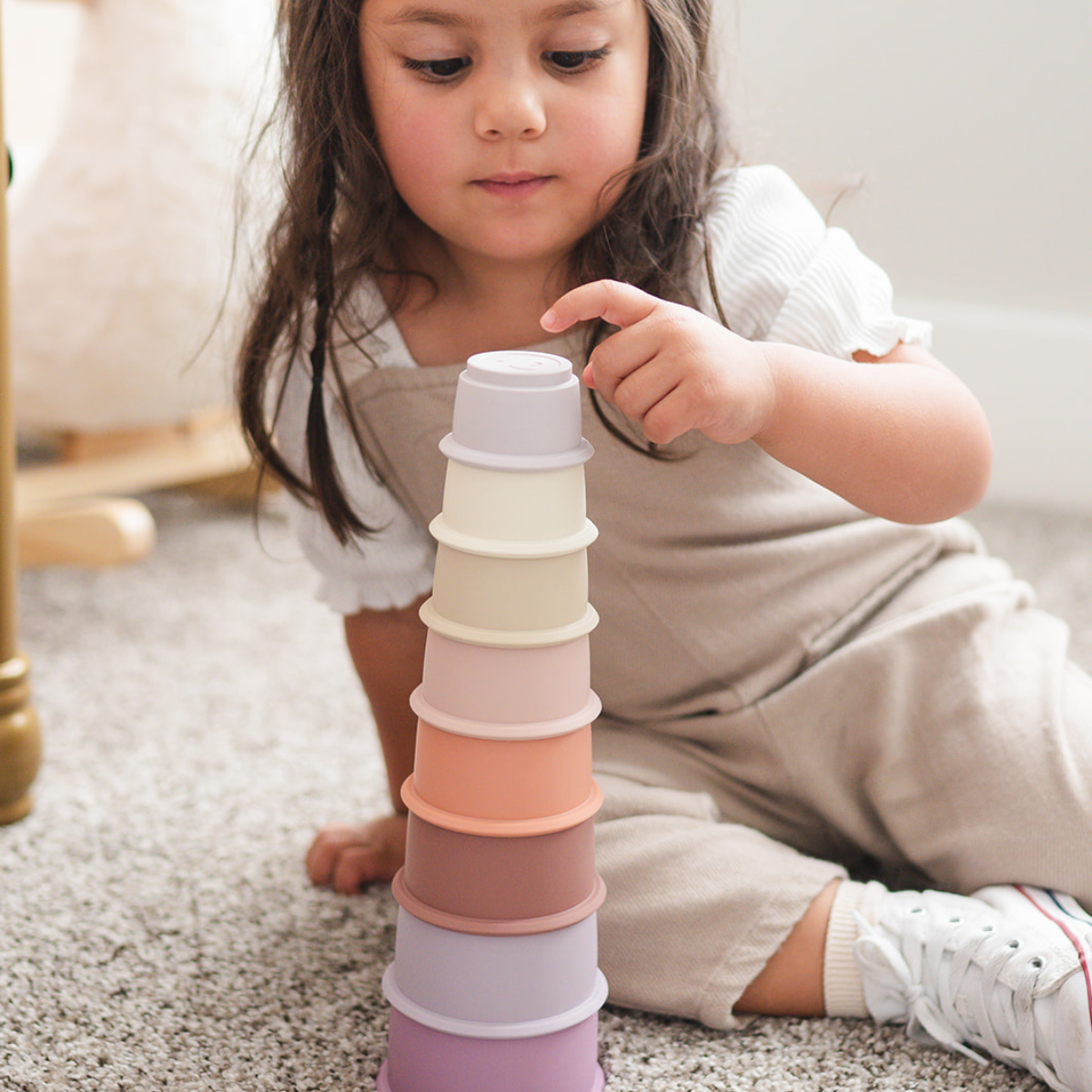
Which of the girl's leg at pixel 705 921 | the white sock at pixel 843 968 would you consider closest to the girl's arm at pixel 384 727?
the girl's leg at pixel 705 921

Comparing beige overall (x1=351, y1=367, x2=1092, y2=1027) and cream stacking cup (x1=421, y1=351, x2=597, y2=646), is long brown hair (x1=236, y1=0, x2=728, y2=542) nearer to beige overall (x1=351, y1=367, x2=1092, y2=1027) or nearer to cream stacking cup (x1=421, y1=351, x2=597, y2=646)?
beige overall (x1=351, y1=367, x2=1092, y2=1027)

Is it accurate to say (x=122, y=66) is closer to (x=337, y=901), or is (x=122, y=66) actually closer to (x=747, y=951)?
(x=337, y=901)

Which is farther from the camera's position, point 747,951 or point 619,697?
point 619,697

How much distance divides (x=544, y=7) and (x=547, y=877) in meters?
0.40

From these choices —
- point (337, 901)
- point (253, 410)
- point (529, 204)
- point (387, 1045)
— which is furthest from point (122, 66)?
point (387, 1045)

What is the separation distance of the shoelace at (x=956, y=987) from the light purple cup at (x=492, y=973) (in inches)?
7.0

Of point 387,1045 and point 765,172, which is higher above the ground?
point 765,172

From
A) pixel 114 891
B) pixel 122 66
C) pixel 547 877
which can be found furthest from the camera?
pixel 122 66

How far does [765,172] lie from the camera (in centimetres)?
75

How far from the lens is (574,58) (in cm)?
65

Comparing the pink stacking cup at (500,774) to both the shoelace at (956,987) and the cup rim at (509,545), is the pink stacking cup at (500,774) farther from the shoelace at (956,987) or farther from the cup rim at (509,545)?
the shoelace at (956,987)

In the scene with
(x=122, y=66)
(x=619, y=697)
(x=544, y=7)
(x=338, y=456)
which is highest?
(x=544, y=7)

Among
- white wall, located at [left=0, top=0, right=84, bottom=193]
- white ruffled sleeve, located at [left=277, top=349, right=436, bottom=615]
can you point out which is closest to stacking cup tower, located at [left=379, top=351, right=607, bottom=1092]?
white ruffled sleeve, located at [left=277, top=349, right=436, bottom=615]

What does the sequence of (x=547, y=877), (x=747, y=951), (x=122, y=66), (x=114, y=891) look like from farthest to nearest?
(x=122, y=66)
(x=114, y=891)
(x=747, y=951)
(x=547, y=877)
